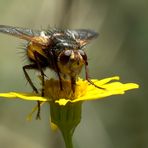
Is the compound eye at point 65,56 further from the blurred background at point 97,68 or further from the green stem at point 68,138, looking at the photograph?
the blurred background at point 97,68

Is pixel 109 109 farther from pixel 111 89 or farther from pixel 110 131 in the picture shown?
pixel 111 89

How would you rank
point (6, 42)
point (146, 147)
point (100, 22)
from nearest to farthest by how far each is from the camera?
point (146, 147) < point (100, 22) < point (6, 42)

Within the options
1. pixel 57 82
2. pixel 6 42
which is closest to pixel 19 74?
pixel 6 42

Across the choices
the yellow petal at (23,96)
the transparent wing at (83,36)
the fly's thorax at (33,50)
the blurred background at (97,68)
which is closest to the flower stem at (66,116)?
the yellow petal at (23,96)

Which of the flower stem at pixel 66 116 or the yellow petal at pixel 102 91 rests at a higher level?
the yellow petal at pixel 102 91

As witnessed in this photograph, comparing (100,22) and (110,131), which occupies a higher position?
(100,22)

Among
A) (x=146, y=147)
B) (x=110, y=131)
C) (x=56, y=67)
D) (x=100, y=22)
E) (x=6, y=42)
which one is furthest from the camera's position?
(x=6, y=42)

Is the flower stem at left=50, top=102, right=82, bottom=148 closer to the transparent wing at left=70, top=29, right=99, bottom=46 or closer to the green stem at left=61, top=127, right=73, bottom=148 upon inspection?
the green stem at left=61, top=127, right=73, bottom=148

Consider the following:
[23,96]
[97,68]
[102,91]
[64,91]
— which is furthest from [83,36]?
[97,68]
